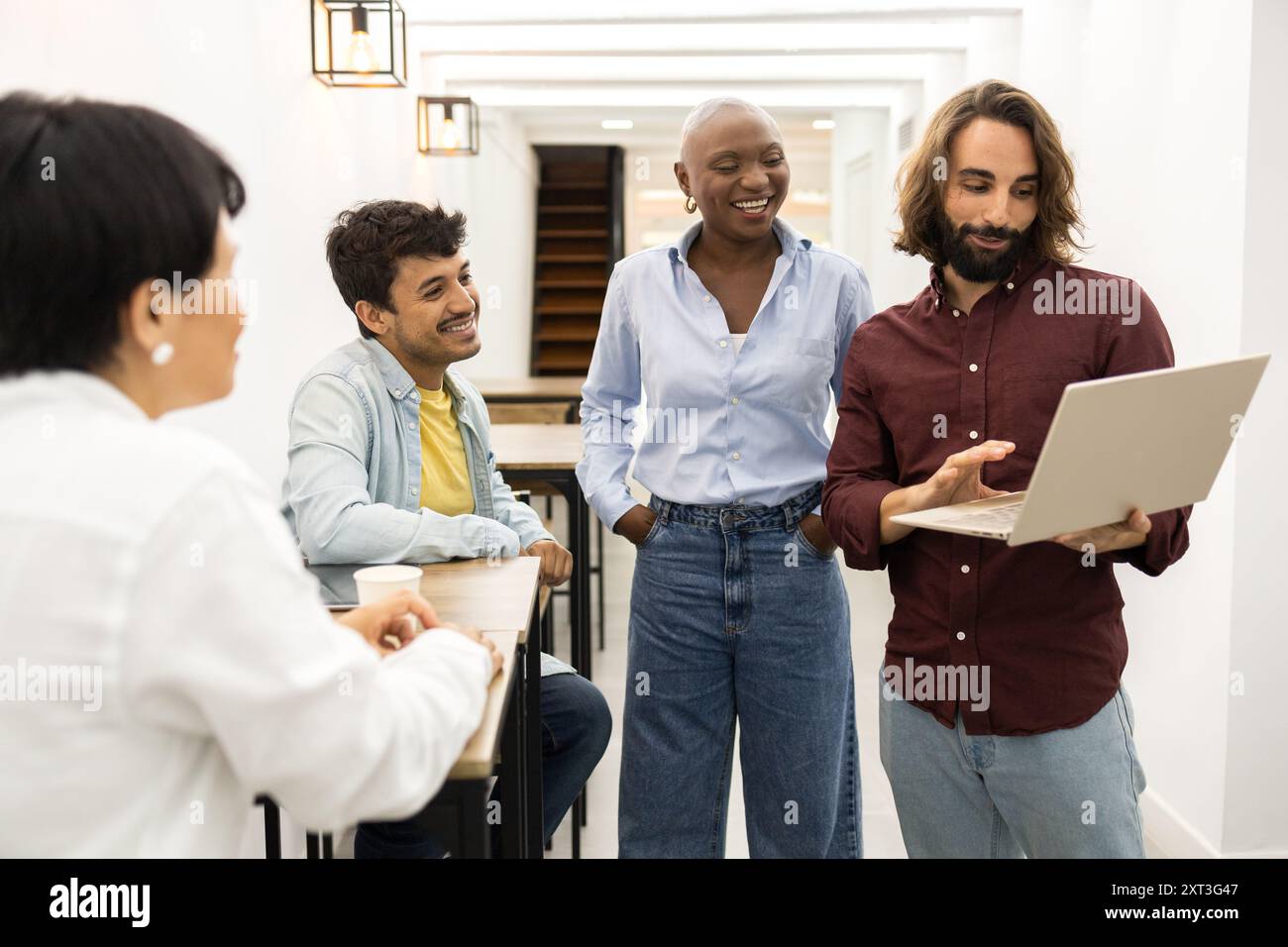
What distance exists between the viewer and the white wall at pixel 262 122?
1.99 m

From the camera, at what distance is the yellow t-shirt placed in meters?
2.16

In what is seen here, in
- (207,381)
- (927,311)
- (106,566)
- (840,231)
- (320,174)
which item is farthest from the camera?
(840,231)

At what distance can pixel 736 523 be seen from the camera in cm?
196

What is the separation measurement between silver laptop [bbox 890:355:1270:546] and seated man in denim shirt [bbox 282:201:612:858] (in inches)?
37.6

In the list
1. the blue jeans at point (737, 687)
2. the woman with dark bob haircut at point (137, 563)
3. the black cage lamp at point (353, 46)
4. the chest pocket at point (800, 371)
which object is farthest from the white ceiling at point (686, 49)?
the woman with dark bob haircut at point (137, 563)

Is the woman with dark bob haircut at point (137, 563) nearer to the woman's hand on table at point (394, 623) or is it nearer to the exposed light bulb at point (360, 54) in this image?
Result: the woman's hand on table at point (394, 623)

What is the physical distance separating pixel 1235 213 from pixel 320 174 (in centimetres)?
275

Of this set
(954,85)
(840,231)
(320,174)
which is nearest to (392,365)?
(320,174)

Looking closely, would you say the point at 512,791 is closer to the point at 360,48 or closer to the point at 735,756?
the point at 735,756

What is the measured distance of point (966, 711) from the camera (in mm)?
1524

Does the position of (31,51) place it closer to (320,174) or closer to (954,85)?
(320,174)

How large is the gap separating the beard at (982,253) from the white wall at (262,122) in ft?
4.47

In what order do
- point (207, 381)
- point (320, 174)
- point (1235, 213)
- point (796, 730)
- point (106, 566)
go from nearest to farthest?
point (106, 566)
point (207, 381)
point (796, 730)
point (1235, 213)
point (320, 174)

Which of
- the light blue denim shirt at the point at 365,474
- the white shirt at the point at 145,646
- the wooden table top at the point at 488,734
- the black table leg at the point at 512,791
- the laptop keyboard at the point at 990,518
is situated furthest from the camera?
the light blue denim shirt at the point at 365,474
